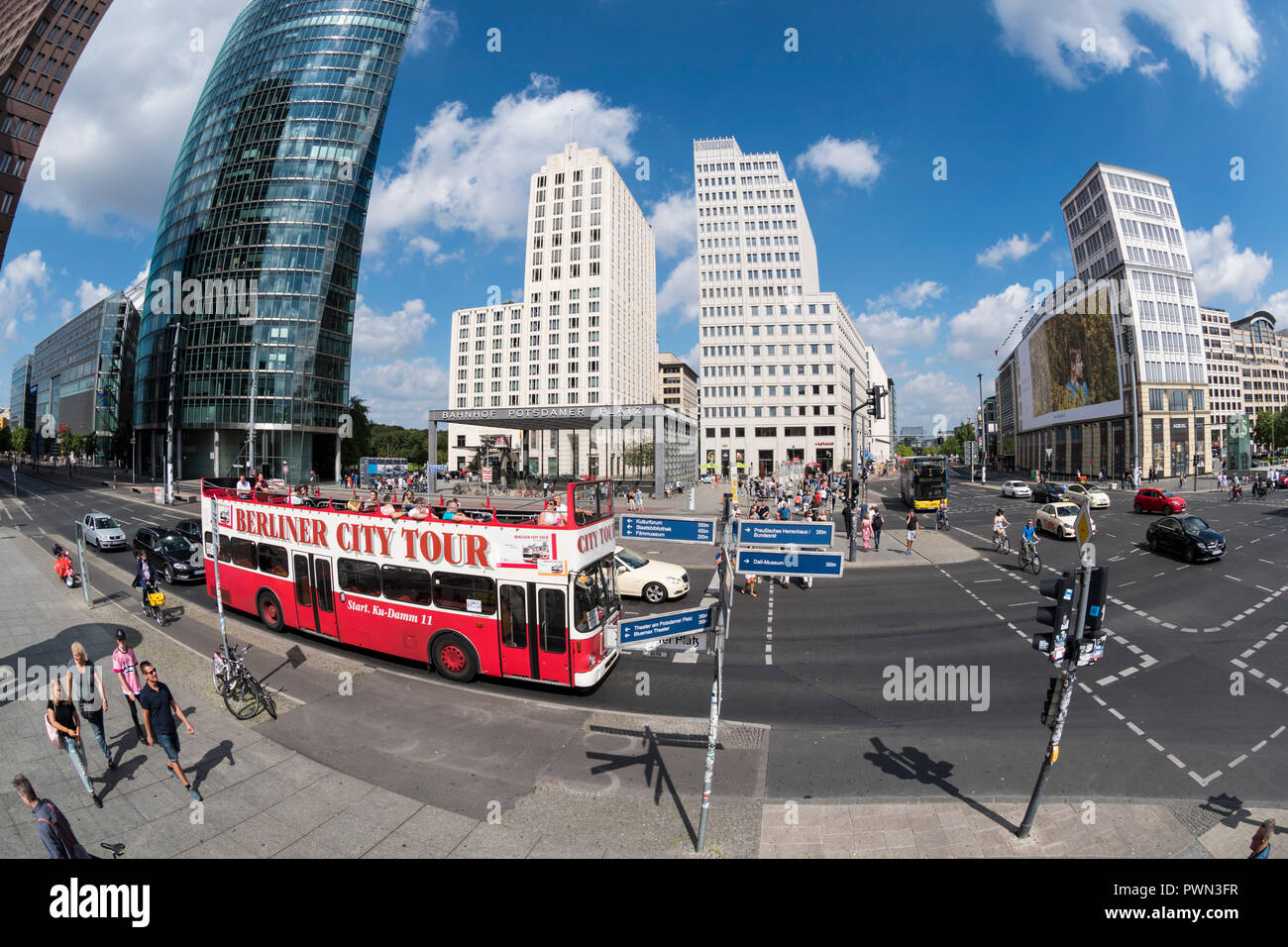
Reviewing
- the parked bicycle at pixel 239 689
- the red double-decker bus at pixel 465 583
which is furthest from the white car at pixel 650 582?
the parked bicycle at pixel 239 689

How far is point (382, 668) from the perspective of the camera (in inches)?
445

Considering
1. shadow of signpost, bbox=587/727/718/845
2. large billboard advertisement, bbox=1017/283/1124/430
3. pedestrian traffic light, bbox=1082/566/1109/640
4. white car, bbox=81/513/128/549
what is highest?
large billboard advertisement, bbox=1017/283/1124/430

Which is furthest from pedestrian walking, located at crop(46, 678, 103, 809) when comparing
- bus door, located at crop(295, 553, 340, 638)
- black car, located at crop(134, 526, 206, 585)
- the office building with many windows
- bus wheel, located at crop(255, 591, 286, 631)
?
the office building with many windows

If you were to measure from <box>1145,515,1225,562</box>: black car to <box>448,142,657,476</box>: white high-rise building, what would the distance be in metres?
87.2

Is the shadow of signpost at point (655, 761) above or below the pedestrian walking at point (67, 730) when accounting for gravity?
below

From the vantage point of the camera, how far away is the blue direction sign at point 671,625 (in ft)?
20.9

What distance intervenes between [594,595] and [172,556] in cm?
1732

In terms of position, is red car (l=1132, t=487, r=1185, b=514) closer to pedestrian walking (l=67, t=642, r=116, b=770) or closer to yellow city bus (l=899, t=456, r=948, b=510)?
yellow city bus (l=899, t=456, r=948, b=510)

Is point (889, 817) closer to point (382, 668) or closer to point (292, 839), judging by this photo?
point (292, 839)

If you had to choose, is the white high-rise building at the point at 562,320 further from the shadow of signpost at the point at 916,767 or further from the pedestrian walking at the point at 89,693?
the shadow of signpost at the point at 916,767

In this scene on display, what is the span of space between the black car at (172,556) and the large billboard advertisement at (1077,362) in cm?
8921

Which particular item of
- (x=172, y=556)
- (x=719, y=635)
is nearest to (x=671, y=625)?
(x=719, y=635)

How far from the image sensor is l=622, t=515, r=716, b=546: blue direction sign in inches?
279

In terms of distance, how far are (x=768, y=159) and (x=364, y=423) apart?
82205mm
